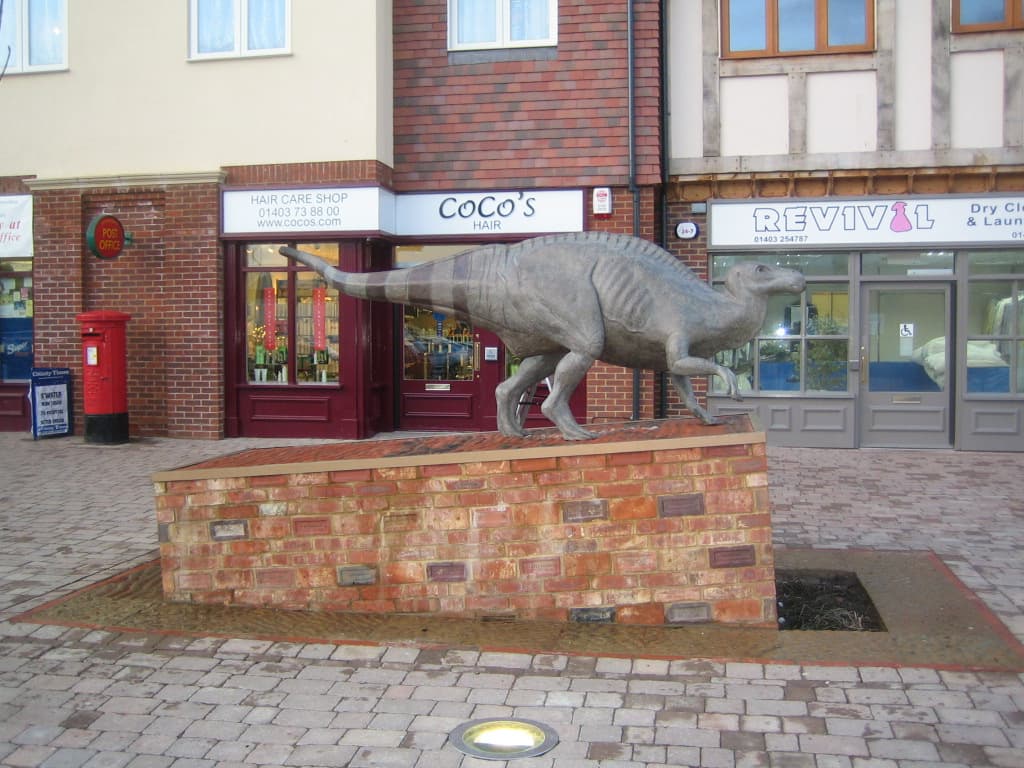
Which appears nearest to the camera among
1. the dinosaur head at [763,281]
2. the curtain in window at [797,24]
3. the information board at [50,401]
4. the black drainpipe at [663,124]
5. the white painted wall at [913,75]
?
the dinosaur head at [763,281]

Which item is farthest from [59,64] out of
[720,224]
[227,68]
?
[720,224]

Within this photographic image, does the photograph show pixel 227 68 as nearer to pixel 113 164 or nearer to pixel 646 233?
pixel 113 164

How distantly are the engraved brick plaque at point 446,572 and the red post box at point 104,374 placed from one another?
27.9 feet

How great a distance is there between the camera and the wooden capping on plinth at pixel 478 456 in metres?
4.75

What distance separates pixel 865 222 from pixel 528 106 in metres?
4.25

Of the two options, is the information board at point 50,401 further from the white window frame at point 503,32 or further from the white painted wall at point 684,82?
the white painted wall at point 684,82

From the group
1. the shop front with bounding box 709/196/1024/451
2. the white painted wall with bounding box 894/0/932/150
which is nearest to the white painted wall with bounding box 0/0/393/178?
the shop front with bounding box 709/196/1024/451

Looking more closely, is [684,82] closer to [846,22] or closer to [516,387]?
[846,22]

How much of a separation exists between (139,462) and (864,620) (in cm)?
820

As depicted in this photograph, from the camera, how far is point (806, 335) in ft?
39.7

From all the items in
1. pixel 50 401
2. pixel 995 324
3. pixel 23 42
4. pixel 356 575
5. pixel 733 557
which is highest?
pixel 23 42

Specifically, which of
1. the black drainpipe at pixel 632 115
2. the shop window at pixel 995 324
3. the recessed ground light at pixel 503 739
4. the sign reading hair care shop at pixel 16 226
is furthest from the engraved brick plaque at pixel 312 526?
the sign reading hair care shop at pixel 16 226

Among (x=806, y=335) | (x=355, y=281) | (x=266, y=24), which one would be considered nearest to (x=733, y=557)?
(x=355, y=281)

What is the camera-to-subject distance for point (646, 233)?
1188 centimetres
